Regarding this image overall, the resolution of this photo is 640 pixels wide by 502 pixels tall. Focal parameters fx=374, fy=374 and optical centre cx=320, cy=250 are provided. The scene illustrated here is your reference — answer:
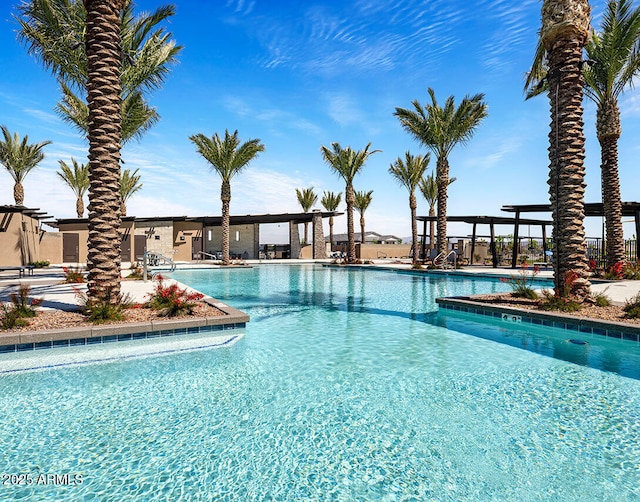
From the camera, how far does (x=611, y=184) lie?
16.2m

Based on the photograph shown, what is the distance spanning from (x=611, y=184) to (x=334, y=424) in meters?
18.1

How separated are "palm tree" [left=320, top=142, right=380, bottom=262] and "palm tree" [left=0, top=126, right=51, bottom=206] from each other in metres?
22.8

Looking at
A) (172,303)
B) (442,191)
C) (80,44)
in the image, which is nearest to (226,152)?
(442,191)

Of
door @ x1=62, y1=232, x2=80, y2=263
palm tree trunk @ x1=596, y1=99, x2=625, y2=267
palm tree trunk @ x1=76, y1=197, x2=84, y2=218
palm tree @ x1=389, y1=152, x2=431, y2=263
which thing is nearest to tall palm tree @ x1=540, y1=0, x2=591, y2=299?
palm tree trunk @ x1=596, y1=99, x2=625, y2=267

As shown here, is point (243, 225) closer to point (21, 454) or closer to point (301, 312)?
point (301, 312)

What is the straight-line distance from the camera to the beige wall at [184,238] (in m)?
34.2

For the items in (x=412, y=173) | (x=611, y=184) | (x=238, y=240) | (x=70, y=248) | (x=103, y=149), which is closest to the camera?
(x=103, y=149)

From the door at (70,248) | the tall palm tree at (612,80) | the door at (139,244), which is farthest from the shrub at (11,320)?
the door at (70,248)

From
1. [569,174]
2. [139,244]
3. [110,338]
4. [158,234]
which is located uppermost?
[158,234]

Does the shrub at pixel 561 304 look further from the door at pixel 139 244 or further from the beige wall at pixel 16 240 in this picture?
the door at pixel 139 244

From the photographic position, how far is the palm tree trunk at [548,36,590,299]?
28.7 feet

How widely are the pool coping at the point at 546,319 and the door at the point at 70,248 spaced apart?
30666 mm

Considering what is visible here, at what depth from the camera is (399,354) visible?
20.9 feet

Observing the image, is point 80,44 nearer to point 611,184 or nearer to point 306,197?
point 611,184
